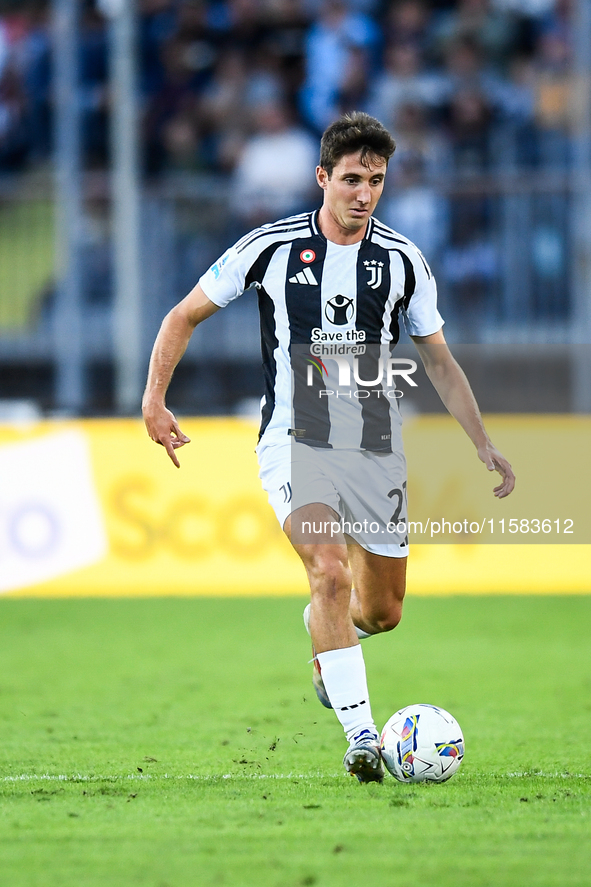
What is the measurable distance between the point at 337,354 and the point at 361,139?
83 cm

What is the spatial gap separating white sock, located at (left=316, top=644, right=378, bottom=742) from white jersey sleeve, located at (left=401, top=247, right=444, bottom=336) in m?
1.32

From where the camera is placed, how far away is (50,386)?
12.4 metres

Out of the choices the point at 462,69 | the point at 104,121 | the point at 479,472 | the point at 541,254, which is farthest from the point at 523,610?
the point at 104,121

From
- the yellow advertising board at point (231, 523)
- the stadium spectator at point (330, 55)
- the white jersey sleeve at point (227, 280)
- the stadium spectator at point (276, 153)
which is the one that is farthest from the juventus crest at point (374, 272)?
the stadium spectator at point (330, 55)

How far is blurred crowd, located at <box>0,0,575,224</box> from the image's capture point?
12.6 meters

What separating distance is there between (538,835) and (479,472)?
642 centimetres

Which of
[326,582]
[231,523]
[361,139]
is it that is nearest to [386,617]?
[326,582]

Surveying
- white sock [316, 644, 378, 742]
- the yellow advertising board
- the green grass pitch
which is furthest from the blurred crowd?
white sock [316, 644, 378, 742]

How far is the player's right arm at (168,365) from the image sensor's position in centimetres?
502

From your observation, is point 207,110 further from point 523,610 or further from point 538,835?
point 538,835

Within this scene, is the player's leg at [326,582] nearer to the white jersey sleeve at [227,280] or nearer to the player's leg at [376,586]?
the player's leg at [376,586]

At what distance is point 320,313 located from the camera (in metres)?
5.22

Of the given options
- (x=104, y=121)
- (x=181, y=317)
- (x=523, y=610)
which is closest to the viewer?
(x=181, y=317)

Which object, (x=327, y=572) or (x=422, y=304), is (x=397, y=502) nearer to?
(x=327, y=572)
